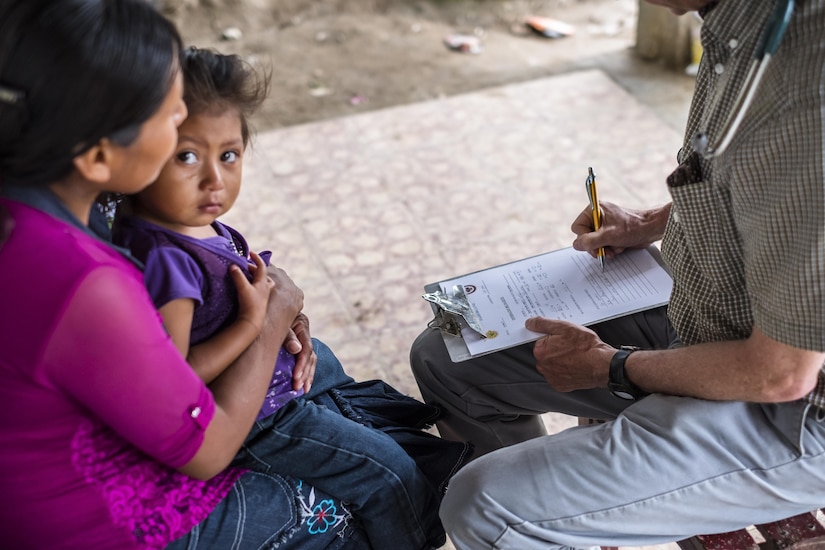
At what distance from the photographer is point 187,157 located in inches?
59.3

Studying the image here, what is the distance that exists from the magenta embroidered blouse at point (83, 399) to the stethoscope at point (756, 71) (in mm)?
922

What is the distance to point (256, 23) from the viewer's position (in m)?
5.50

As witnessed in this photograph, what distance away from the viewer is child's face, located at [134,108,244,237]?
1491mm

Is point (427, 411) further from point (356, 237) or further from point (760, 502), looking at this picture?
point (356, 237)

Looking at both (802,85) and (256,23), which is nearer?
(802,85)

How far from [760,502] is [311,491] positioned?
819mm

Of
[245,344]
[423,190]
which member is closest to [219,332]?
[245,344]

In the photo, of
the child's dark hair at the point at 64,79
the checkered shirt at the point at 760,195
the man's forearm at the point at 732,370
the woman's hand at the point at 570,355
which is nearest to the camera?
the child's dark hair at the point at 64,79

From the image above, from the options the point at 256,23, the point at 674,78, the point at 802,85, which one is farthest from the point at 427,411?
the point at 256,23

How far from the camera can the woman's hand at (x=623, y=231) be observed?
2047 mm

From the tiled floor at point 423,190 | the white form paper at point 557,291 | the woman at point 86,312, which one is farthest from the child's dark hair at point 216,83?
the tiled floor at point 423,190

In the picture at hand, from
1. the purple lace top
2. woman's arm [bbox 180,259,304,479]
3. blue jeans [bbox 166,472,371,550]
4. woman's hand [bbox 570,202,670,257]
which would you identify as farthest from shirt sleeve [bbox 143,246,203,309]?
woman's hand [bbox 570,202,670,257]

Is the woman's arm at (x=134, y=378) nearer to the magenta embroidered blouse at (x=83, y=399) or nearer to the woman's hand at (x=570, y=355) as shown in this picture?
the magenta embroidered blouse at (x=83, y=399)

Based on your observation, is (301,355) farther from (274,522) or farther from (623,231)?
(623,231)
